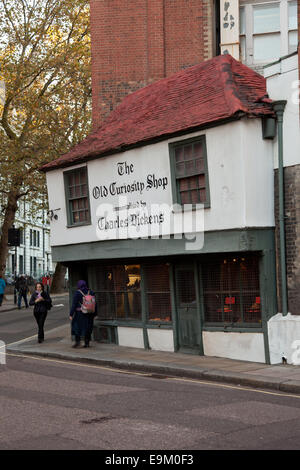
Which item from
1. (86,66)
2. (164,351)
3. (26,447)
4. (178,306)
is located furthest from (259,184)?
(86,66)

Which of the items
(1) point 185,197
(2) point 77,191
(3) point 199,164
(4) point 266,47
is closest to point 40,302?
(2) point 77,191

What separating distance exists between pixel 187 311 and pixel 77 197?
5.02 metres

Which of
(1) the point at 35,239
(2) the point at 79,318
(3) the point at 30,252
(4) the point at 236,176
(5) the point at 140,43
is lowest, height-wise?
(2) the point at 79,318

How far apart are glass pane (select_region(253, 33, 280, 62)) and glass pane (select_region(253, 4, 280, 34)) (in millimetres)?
238

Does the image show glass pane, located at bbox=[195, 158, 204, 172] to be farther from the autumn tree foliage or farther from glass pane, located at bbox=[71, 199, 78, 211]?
the autumn tree foliage

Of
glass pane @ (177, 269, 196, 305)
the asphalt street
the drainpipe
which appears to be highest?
the drainpipe

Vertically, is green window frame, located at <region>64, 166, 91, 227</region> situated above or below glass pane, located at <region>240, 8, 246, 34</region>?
below

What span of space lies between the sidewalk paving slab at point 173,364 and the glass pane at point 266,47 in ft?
30.1

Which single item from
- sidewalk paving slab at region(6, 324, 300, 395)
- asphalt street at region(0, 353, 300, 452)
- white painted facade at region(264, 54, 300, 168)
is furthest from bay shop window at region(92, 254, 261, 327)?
asphalt street at region(0, 353, 300, 452)

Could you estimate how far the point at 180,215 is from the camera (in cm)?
1556

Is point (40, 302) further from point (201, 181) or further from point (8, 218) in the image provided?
point (8, 218)

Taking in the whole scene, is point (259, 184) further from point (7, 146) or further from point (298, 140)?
point (7, 146)

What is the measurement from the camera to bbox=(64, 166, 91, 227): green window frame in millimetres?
18703

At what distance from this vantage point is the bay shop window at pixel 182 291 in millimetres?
14719
